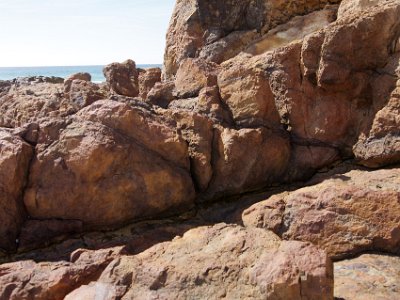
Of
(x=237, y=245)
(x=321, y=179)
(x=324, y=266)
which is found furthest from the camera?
(x=321, y=179)

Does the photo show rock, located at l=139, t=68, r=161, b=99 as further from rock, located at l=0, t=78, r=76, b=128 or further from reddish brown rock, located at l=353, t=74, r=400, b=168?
reddish brown rock, located at l=353, t=74, r=400, b=168

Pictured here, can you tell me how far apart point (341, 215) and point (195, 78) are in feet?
9.42

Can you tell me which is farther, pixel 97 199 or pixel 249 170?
pixel 249 170

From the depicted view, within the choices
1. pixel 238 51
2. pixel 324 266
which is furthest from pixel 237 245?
pixel 238 51

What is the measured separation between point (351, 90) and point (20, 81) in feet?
24.5

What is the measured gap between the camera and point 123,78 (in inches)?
396

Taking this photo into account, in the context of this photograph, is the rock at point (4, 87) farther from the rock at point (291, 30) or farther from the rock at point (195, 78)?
the rock at point (291, 30)

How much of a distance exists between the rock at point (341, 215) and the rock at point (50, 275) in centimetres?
166

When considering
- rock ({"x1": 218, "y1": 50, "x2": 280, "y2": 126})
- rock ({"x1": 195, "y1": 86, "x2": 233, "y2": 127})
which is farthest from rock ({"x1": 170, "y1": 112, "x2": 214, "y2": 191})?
rock ({"x1": 218, "y1": 50, "x2": 280, "y2": 126})

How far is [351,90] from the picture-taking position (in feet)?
18.5

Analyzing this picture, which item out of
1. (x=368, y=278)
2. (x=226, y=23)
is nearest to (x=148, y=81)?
(x=226, y=23)

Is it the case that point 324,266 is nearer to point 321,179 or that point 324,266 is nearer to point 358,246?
point 358,246

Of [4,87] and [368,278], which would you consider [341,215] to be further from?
[4,87]

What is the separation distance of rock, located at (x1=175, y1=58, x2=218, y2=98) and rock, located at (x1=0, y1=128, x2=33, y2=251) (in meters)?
2.38
